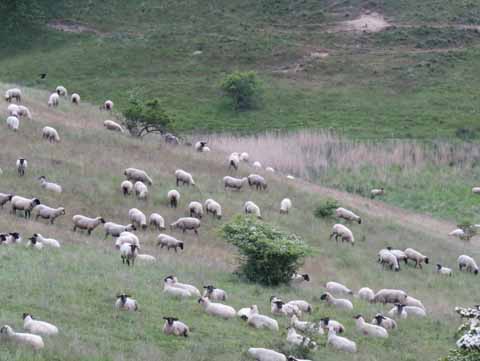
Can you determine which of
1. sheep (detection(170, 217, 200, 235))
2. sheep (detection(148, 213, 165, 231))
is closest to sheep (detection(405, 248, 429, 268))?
sheep (detection(170, 217, 200, 235))

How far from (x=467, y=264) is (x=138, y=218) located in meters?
12.8

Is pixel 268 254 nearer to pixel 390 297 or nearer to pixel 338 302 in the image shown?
pixel 338 302

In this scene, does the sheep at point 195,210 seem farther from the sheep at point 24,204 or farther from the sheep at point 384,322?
the sheep at point 384,322

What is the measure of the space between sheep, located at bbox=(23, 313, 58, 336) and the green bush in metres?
9.45

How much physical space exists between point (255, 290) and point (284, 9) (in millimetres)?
67548

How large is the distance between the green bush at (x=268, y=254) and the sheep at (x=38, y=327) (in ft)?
31.0

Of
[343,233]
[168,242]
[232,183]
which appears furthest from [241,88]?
[168,242]

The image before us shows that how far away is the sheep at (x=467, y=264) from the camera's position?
33.5 metres

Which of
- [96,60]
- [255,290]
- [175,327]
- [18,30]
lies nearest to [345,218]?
[255,290]

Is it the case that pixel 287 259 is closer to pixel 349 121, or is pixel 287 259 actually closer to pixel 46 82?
pixel 349 121

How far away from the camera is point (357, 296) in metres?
25.5

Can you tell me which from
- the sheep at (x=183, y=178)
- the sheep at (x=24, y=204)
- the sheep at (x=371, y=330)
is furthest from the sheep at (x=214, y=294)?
the sheep at (x=183, y=178)

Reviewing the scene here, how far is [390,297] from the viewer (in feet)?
82.0

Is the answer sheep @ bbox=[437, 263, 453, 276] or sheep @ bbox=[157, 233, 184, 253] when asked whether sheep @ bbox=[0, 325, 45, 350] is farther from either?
sheep @ bbox=[437, 263, 453, 276]
